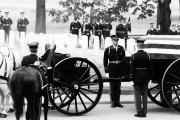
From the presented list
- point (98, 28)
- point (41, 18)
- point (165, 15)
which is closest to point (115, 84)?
point (165, 15)

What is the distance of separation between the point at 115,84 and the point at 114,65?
55 cm

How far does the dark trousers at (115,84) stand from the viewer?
11.8m

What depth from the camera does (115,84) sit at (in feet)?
39.8

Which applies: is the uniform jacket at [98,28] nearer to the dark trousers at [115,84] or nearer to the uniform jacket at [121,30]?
the uniform jacket at [121,30]

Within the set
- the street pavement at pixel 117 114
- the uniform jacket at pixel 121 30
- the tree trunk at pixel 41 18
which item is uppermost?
the tree trunk at pixel 41 18

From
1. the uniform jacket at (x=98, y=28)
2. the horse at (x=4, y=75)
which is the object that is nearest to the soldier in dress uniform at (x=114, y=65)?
the horse at (x=4, y=75)

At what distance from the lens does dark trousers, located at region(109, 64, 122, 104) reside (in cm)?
1176

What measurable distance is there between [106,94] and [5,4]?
42.3 metres

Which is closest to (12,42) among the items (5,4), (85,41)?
(85,41)

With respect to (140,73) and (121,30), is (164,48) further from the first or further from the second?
(121,30)

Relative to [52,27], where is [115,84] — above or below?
below

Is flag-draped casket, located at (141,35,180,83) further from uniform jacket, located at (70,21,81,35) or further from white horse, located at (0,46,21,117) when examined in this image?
uniform jacket, located at (70,21,81,35)

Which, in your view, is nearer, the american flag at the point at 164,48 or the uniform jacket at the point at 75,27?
the american flag at the point at 164,48

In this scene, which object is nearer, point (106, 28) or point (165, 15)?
point (165, 15)
